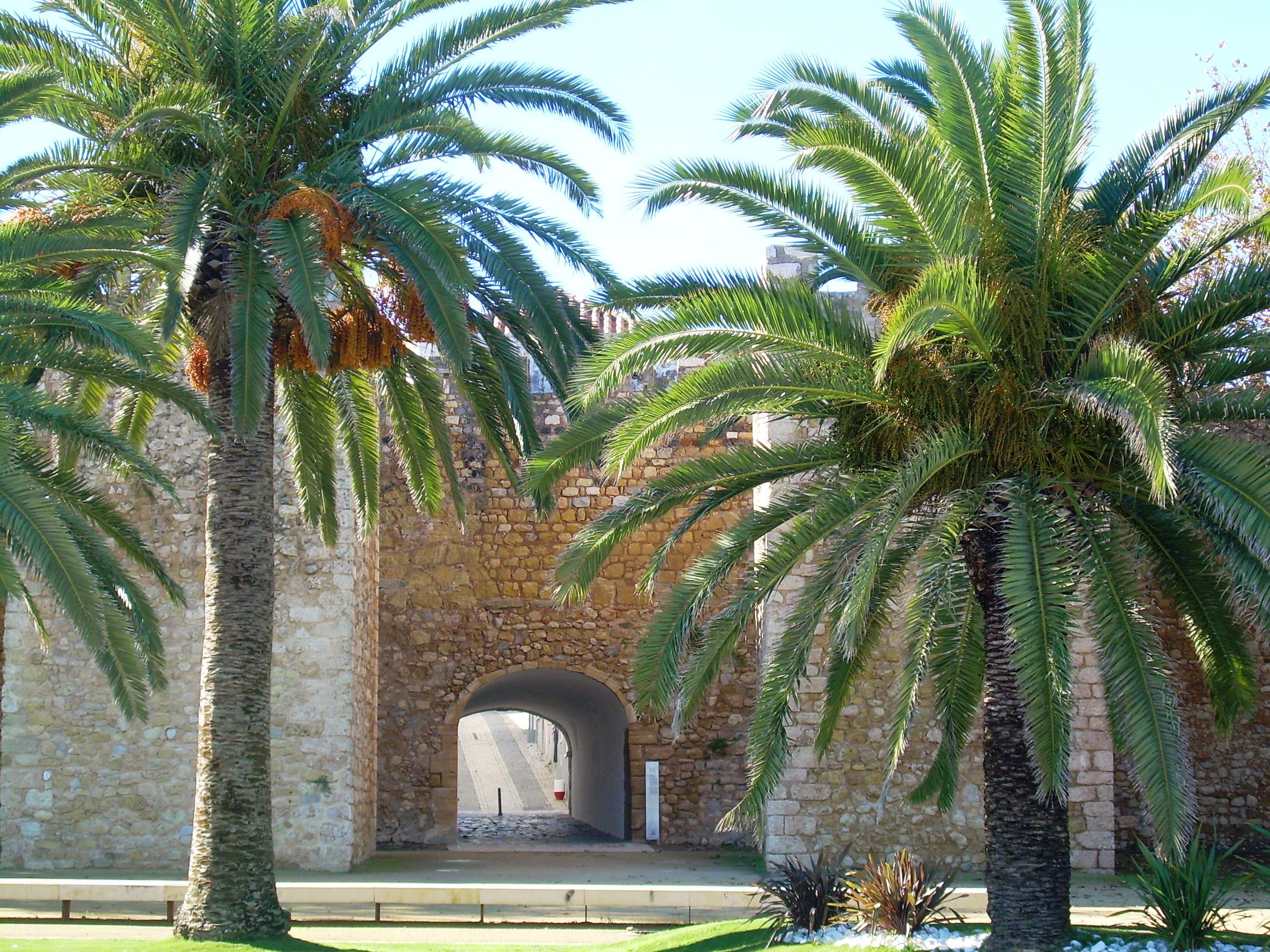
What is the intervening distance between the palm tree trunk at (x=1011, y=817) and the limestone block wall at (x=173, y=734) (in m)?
5.87

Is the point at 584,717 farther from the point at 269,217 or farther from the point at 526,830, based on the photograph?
the point at 269,217

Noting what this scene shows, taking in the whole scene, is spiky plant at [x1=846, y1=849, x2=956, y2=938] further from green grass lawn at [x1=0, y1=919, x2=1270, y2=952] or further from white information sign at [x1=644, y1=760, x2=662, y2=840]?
Result: white information sign at [x1=644, y1=760, x2=662, y2=840]

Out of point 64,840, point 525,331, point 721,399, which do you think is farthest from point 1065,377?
point 64,840

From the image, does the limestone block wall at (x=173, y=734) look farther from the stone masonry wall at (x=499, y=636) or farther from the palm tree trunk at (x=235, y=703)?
the palm tree trunk at (x=235, y=703)

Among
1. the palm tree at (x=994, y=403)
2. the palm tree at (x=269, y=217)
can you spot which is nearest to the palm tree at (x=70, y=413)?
the palm tree at (x=269, y=217)

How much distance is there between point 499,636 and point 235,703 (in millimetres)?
6088

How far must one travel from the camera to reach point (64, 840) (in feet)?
36.4

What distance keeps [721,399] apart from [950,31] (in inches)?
93.6

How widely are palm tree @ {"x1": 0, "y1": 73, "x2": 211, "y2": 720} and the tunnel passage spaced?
6624 millimetres

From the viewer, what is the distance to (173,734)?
11.3 metres

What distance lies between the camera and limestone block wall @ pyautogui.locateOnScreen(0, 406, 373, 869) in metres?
11.1

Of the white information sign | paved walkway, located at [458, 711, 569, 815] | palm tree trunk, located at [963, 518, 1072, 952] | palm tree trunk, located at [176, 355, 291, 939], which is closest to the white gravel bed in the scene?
palm tree trunk, located at [963, 518, 1072, 952]

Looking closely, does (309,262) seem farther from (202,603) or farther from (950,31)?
(202,603)

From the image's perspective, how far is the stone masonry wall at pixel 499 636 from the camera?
1368 cm
